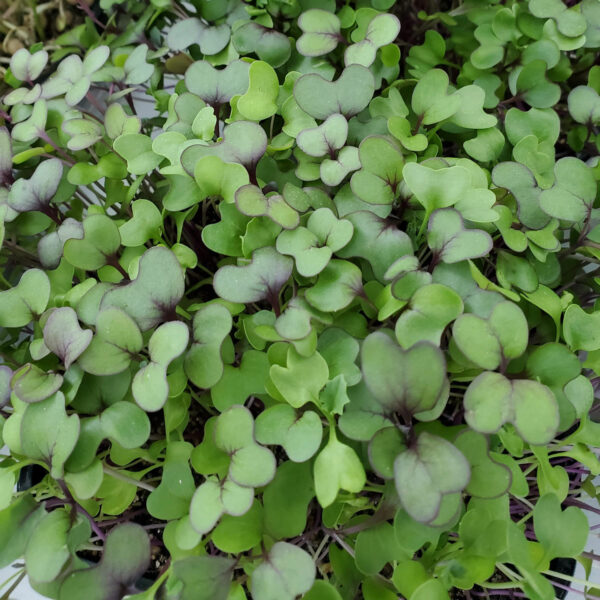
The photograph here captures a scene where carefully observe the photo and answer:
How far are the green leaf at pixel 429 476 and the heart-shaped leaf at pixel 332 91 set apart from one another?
31cm

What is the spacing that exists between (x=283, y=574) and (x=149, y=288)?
0.23 metres

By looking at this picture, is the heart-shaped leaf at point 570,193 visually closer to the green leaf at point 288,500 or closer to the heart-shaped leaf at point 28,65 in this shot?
the green leaf at point 288,500

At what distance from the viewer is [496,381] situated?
1.24 ft

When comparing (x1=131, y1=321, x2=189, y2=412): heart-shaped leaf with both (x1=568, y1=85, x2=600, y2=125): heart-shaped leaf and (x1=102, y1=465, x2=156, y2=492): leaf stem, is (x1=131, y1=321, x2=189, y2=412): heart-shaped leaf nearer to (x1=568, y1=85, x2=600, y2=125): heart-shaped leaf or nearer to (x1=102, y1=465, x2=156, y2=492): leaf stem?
(x1=102, y1=465, x2=156, y2=492): leaf stem

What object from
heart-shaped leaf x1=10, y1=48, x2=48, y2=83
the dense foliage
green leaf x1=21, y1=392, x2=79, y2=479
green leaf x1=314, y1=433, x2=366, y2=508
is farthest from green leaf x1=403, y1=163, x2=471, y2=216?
heart-shaped leaf x1=10, y1=48, x2=48, y2=83

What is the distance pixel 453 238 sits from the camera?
1.46 feet

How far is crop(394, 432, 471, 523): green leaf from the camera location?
0.34 meters

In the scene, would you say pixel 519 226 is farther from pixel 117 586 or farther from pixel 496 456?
pixel 117 586

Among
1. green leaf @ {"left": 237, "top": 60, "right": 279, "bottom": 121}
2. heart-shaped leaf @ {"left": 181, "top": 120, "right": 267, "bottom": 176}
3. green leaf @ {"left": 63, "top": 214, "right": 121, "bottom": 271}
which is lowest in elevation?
green leaf @ {"left": 63, "top": 214, "right": 121, "bottom": 271}

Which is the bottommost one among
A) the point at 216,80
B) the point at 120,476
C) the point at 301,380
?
the point at 120,476

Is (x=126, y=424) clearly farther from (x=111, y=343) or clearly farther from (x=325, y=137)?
(x=325, y=137)

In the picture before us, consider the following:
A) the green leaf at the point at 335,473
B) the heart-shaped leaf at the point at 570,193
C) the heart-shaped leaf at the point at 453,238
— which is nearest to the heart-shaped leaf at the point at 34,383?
the green leaf at the point at 335,473

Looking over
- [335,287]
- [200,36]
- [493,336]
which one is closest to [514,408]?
[493,336]

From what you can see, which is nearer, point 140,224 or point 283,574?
point 283,574
